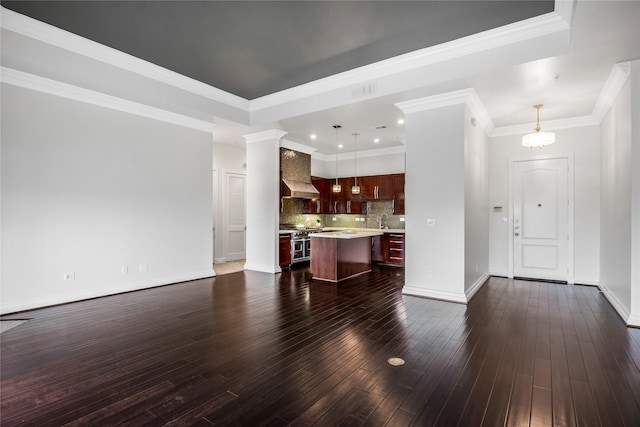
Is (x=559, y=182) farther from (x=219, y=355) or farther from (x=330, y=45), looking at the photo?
(x=219, y=355)

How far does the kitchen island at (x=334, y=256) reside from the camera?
598cm

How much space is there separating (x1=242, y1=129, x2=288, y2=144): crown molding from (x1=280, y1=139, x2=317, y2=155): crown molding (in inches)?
26.7

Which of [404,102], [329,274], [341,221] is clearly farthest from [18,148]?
[341,221]

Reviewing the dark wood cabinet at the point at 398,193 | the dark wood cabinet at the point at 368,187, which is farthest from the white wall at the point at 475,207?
the dark wood cabinet at the point at 368,187

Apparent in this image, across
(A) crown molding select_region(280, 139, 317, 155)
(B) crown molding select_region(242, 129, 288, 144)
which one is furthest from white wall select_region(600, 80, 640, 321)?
(A) crown molding select_region(280, 139, 317, 155)

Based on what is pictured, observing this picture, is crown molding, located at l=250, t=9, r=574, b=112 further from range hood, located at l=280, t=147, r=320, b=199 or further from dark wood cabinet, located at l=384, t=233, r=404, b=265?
dark wood cabinet, located at l=384, t=233, r=404, b=265

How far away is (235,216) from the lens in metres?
8.56

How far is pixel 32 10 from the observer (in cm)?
338

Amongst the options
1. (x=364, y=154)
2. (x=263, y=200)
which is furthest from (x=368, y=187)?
(x=263, y=200)

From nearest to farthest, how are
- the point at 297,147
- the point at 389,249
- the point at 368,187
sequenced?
1. the point at 389,249
2. the point at 297,147
3. the point at 368,187

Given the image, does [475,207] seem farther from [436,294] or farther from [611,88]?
[611,88]

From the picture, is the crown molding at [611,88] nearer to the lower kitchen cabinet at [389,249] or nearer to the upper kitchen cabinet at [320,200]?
the lower kitchen cabinet at [389,249]

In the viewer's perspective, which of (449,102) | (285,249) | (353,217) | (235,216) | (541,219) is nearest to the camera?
(449,102)

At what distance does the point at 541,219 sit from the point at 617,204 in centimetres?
180
